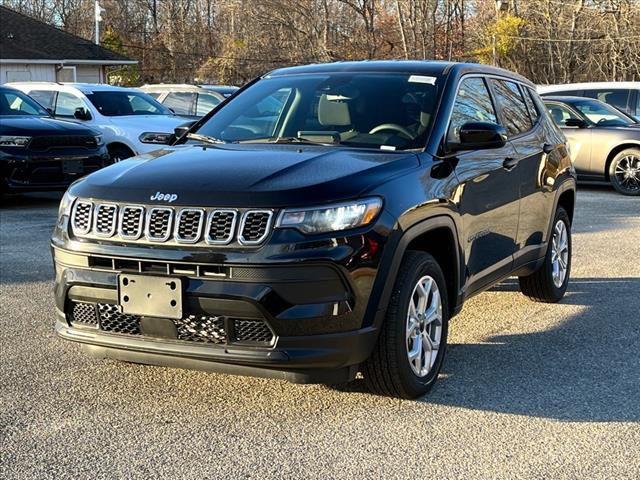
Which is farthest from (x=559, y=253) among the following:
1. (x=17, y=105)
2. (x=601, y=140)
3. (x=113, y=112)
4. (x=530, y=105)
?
(x=113, y=112)

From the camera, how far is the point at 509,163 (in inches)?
227

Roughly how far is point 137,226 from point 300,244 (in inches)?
30.7

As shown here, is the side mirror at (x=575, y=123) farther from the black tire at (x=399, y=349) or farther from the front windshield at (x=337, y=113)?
the black tire at (x=399, y=349)

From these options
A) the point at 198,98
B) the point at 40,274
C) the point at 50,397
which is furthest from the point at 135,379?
the point at 198,98

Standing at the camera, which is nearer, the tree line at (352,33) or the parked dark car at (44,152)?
the parked dark car at (44,152)

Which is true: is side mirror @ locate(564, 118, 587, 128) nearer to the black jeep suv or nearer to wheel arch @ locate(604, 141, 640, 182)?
wheel arch @ locate(604, 141, 640, 182)

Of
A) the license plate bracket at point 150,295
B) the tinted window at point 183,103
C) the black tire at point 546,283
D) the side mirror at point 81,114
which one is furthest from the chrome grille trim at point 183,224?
the tinted window at point 183,103

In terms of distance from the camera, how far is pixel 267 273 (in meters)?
3.96

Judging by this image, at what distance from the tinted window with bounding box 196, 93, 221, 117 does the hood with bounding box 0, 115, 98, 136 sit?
219 inches

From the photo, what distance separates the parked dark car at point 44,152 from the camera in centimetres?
1182

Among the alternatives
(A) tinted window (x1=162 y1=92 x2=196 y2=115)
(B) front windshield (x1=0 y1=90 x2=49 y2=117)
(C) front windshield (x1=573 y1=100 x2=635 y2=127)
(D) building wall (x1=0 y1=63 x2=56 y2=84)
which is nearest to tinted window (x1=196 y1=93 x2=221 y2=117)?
(A) tinted window (x1=162 y1=92 x2=196 y2=115)

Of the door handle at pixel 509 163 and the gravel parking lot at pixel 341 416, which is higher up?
the door handle at pixel 509 163

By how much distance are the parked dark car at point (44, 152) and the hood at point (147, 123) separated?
1548mm

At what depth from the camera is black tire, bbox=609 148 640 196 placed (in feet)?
48.1
